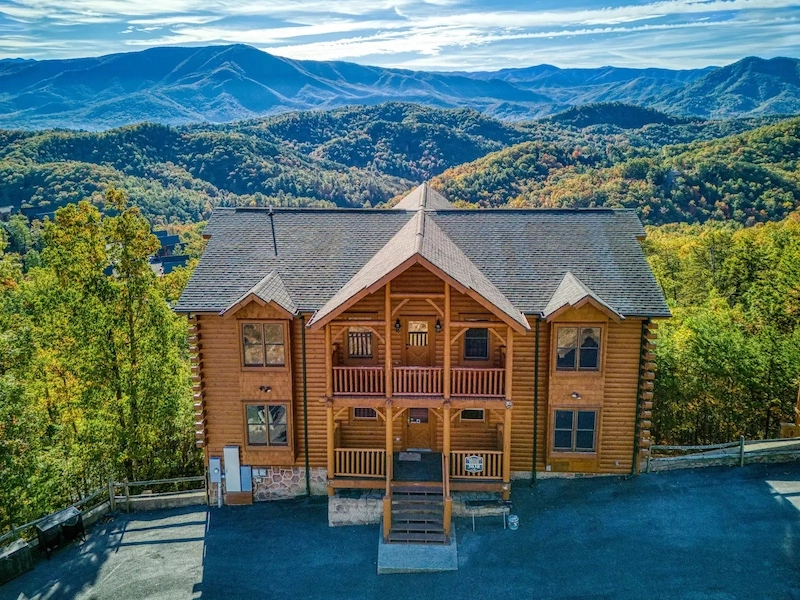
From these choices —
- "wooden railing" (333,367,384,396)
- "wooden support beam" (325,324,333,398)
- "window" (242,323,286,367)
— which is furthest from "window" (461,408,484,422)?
"window" (242,323,286,367)

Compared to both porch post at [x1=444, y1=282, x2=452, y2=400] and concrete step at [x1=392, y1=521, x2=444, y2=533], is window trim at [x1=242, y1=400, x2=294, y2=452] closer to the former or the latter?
concrete step at [x1=392, y1=521, x2=444, y2=533]

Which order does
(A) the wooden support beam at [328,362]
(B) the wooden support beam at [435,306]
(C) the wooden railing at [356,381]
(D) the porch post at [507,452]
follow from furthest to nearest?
(C) the wooden railing at [356,381], (D) the porch post at [507,452], (A) the wooden support beam at [328,362], (B) the wooden support beam at [435,306]

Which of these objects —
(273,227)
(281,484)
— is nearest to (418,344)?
(281,484)

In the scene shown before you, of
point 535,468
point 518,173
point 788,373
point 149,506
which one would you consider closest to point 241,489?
point 149,506

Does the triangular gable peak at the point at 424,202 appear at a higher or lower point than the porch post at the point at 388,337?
higher

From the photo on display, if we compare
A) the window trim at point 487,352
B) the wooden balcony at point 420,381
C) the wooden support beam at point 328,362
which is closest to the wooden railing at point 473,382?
the wooden balcony at point 420,381

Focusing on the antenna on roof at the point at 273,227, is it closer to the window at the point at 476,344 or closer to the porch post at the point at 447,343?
the porch post at the point at 447,343

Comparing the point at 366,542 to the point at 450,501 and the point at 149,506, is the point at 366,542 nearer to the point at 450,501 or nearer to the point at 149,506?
the point at 450,501
